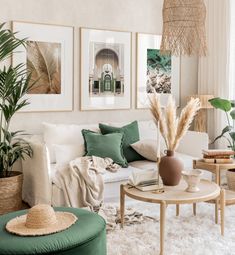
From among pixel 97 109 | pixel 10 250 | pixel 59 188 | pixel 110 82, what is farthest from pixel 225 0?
pixel 10 250

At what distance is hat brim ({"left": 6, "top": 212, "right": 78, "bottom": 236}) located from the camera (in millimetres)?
2203

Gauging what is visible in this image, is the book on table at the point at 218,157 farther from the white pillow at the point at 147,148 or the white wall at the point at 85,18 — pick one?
the white wall at the point at 85,18

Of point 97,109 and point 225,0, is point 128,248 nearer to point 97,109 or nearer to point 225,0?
point 97,109

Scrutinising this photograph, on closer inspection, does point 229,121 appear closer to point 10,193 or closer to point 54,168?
point 54,168

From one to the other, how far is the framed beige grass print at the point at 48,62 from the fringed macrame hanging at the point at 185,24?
129 cm

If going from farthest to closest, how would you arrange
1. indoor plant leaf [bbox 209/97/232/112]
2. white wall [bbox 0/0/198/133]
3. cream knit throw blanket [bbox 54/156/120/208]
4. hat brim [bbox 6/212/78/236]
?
indoor plant leaf [bbox 209/97/232/112] < white wall [bbox 0/0/198/133] < cream knit throw blanket [bbox 54/156/120/208] < hat brim [bbox 6/212/78/236]

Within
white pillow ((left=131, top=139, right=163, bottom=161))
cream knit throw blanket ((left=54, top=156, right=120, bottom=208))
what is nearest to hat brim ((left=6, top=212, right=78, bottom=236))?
cream knit throw blanket ((left=54, top=156, right=120, bottom=208))

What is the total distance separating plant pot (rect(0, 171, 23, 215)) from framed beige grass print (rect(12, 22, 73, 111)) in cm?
106

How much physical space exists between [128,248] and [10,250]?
115 centimetres

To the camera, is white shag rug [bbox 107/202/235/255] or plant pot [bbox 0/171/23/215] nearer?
white shag rug [bbox 107/202/235/255]

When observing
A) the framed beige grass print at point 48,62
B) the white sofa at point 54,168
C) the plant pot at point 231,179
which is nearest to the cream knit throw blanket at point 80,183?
the white sofa at point 54,168

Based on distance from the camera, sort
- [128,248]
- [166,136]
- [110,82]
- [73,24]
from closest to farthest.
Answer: [128,248] < [166,136] < [73,24] < [110,82]

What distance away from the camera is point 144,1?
5184mm

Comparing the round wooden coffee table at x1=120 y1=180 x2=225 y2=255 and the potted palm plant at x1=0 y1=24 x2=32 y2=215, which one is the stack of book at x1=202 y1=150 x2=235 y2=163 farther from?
the potted palm plant at x1=0 y1=24 x2=32 y2=215
